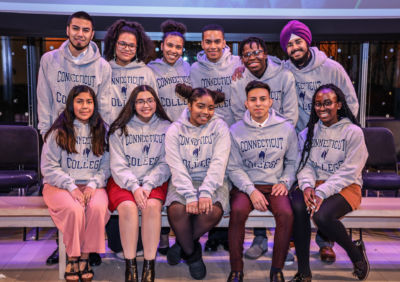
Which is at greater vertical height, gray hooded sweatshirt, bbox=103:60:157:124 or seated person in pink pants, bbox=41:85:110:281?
gray hooded sweatshirt, bbox=103:60:157:124

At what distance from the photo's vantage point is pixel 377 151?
4.04 metres

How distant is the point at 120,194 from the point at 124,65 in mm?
995

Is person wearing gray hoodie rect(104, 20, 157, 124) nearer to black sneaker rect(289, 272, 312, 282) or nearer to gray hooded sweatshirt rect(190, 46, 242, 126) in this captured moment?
gray hooded sweatshirt rect(190, 46, 242, 126)

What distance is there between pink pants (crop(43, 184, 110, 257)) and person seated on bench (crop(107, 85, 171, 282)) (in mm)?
119

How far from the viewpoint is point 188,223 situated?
259 centimetres

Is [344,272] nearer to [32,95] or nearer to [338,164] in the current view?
[338,164]

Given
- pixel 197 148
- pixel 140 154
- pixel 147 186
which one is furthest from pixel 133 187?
pixel 197 148

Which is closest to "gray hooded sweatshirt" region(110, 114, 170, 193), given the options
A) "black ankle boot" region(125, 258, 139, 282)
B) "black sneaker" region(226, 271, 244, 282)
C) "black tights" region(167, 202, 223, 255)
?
"black tights" region(167, 202, 223, 255)

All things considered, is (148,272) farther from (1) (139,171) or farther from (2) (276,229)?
(2) (276,229)

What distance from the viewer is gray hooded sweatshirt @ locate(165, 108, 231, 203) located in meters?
2.71

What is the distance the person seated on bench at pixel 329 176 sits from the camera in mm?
2543

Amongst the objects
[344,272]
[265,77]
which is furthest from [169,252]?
[265,77]

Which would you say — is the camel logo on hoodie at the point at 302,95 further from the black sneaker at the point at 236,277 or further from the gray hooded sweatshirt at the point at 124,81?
the black sneaker at the point at 236,277

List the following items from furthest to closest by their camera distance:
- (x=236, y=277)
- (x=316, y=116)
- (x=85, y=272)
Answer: (x=316, y=116), (x=85, y=272), (x=236, y=277)
